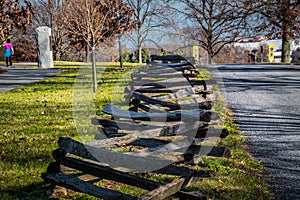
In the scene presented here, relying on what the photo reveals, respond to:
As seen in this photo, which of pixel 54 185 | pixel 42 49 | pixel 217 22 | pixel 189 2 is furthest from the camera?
pixel 42 49

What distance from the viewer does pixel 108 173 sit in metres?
3.67

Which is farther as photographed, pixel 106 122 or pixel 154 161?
pixel 106 122

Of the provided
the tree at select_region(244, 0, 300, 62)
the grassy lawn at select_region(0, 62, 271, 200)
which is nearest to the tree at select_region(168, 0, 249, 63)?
the tree at select_region(244, 0, 300, 62)

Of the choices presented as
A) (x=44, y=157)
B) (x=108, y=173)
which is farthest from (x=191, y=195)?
(x=44, y=157)

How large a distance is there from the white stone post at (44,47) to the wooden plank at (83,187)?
19.2m

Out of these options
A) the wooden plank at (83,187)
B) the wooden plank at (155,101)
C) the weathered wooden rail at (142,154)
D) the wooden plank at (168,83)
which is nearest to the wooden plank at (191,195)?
the weathered wooden rail at (142,154)

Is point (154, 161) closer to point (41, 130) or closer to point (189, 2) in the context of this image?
point (41, 130)

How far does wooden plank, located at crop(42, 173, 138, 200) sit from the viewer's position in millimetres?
3508

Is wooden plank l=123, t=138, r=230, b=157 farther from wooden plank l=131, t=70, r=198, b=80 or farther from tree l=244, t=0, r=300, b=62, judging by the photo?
tree l=244, t=0, r=300, b=62

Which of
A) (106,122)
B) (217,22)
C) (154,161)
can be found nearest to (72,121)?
(106,122)

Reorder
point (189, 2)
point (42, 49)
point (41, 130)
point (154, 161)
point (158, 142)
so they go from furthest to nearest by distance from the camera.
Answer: point (42, 49)
point (189, 2)
point (41, 130)
point (158, 142)
point (154, 161)

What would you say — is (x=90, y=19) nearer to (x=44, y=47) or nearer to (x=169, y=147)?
(x=169, y=147)

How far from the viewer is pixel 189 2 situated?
20.1m

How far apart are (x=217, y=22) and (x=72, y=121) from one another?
11555 mm
